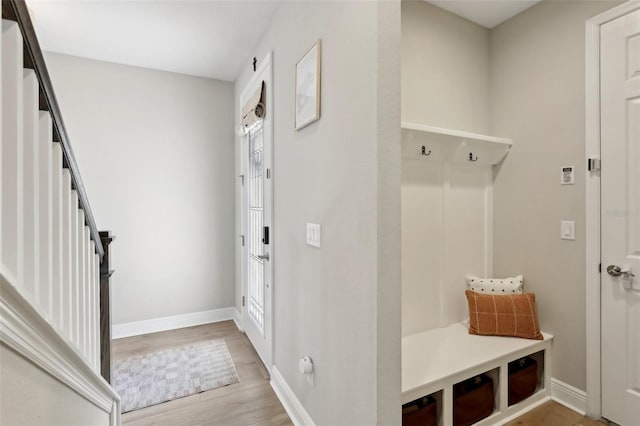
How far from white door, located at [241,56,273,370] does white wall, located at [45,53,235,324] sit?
20.1 inches

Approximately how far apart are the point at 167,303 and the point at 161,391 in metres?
1.26

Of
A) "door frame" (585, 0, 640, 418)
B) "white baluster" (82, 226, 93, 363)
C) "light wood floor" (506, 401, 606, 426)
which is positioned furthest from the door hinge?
"white baluster" (82, 226, 93, 363)

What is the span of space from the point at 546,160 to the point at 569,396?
60.3 inches

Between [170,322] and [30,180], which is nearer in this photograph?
[30,180]

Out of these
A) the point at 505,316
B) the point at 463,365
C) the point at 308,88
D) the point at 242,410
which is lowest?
the point at 242,410

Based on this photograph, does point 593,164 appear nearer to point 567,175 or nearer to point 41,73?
point 567,175

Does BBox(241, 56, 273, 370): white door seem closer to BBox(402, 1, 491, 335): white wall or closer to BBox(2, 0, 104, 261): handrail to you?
BBox(402, 1, 491, 335): white wall

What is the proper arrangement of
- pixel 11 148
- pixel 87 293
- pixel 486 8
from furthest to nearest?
pixel 486 8 < pixel 87 293 < pixel 11 148

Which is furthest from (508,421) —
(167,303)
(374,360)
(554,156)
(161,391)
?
(167,303)

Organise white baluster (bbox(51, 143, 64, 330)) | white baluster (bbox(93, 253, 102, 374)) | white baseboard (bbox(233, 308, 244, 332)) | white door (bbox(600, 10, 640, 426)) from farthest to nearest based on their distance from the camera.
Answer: white baseboard (bbox(233, 308, 244, 332)) → white door (bbox(600, 10, 640, 426)) → white baluster (bbox(93, 253, 102, 374)) → white baluster (bbox(51, 143, 64, 330))

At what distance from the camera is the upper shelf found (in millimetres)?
1930

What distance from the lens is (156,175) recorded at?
3.24 m

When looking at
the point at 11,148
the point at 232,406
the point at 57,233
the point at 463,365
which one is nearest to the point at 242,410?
the point at 232,406

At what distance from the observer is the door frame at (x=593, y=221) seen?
185 centimetres
